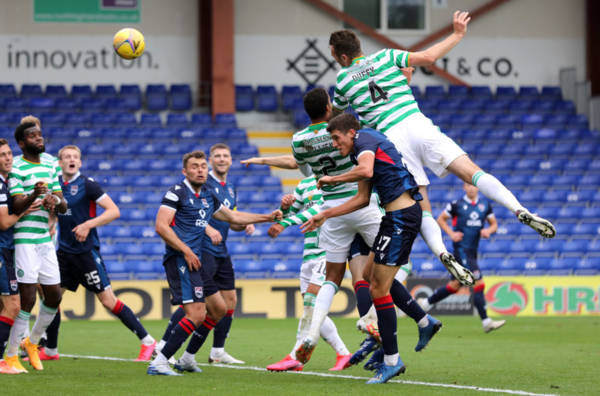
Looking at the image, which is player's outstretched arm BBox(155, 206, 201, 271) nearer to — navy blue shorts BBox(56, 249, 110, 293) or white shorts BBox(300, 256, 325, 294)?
white shorts BBox(300, 256, 325, 294)

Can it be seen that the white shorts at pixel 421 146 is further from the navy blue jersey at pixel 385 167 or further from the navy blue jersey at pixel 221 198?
the navy blue jersey at pixel 221 198

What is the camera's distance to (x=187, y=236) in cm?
858

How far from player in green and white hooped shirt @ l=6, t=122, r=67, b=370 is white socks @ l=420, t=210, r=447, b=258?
10.6 feet

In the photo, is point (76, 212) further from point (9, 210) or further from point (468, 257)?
point (468, 257)

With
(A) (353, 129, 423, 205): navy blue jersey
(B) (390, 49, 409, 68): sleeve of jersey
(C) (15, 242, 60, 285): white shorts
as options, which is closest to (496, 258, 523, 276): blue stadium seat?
(B) (390, 49, 409, 68): sleeve of jersey

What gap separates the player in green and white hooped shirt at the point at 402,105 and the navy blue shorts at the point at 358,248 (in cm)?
68

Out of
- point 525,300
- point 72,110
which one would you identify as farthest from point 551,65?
point 72,110

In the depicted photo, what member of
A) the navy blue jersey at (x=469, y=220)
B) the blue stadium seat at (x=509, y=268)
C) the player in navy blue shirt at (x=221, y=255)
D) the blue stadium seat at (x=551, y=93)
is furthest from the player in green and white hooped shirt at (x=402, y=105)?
the blue stadium seat at (x=551, y=93)

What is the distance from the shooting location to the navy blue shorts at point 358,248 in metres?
8.62

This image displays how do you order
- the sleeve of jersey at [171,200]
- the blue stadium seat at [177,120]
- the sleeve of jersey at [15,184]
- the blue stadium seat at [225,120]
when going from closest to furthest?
the sleeve of jersey at [171,200]
the sleeve of jersey at [15,184]
the blue stadium seat at [177,120]
the blue stadium seat at [225,120]

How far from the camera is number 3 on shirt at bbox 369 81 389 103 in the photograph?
808 centimetres

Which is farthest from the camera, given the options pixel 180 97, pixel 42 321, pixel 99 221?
pixel 180 97

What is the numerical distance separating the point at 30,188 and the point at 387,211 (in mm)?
3366

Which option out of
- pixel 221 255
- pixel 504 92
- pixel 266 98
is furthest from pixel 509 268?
pixel 221 255
